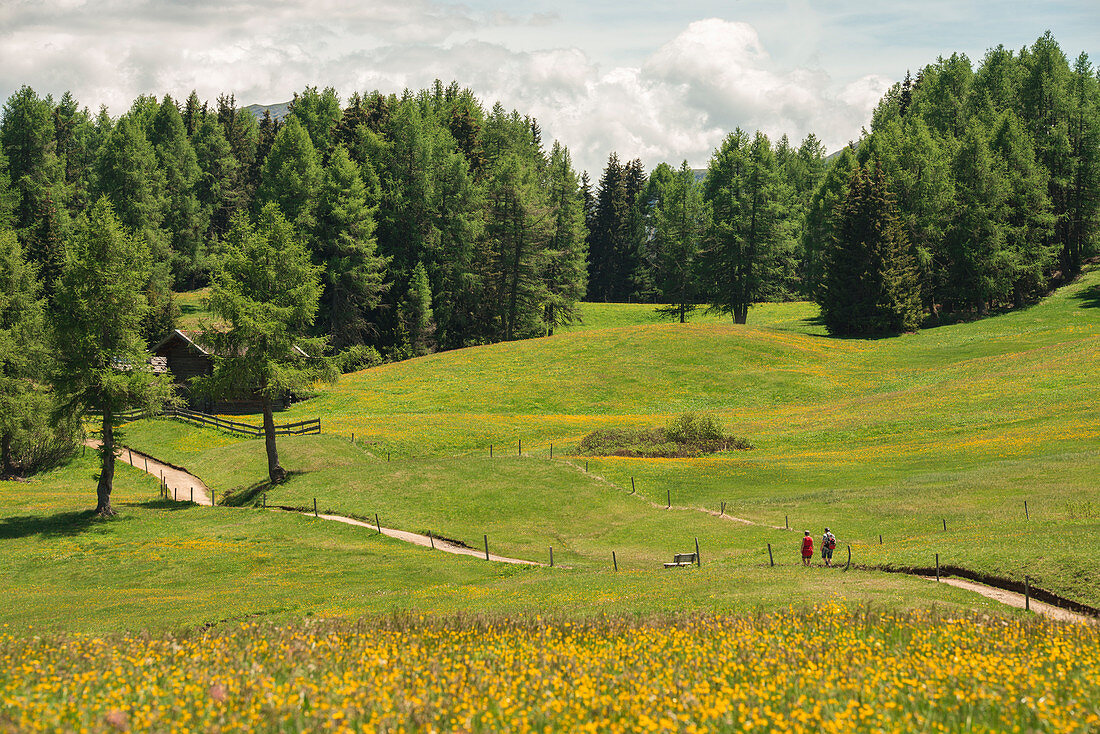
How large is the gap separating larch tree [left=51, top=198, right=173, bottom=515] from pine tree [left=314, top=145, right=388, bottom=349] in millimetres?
49722

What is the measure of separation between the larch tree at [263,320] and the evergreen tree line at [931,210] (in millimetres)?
66110

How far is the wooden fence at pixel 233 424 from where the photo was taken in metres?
58.5

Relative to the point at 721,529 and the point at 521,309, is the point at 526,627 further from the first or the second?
the point at 521,309

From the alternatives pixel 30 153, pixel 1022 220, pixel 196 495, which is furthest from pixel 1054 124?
pixel 30 153

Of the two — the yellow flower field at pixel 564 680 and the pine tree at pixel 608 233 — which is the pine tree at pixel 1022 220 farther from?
the yellow flower field at pixel 564 680

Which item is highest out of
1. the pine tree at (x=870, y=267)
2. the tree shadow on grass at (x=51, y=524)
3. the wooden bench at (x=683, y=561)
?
the pine tree at (x=870, y=267)

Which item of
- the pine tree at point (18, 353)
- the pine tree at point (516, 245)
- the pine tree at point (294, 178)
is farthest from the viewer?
the pine tree at point (516, 245)

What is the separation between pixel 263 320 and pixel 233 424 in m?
17.4

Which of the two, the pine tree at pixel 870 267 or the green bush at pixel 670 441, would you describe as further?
the pine tree at pixel 870 267

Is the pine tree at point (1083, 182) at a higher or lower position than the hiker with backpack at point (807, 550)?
higher

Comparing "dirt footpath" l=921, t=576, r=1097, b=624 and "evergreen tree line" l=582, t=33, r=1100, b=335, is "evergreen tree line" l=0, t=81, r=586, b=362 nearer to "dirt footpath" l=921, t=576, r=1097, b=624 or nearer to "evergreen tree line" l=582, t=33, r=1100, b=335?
"evergreen tree line" l=582, t=33, r=1100, b=335

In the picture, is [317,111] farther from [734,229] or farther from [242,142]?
[734,229]

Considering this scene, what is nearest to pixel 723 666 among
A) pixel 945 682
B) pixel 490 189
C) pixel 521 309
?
pixel 945 682

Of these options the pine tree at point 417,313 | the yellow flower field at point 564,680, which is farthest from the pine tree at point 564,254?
the yellow flower field at point 564,680
